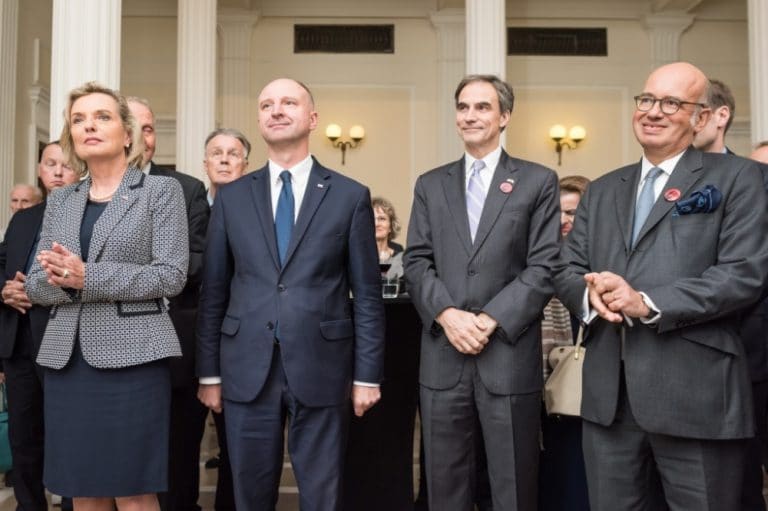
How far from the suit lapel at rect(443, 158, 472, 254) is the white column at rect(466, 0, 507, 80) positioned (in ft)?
15.1

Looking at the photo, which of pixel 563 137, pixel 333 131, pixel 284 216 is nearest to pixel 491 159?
pixel 284 216

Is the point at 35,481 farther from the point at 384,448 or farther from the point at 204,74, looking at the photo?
the point at 204,74

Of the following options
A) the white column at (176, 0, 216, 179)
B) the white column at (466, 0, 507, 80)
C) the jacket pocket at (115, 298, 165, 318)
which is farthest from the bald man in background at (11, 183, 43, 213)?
the white column at (466, 0, 507, 80)

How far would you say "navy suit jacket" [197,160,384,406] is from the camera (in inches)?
102

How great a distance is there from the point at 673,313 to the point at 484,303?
2.36ft

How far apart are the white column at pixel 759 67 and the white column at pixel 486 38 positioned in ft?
7.85

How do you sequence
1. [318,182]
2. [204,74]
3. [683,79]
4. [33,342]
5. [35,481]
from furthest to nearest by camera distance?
1. [204,74]
2. [35,481]
3. [33,342]
4. [318,182]
5. [683,79]

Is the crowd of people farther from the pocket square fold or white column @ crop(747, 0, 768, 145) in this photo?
white column @ crop(747, 0, 768, 145)

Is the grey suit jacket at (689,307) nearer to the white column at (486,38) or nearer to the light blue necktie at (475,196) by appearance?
the light blue necktie at (475,196)

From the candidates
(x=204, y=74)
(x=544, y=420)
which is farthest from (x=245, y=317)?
(x=204, y=74)

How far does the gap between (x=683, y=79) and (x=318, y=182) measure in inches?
49.6

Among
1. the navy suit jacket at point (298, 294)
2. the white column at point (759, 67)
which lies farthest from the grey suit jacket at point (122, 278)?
the white column at point (759, 67)

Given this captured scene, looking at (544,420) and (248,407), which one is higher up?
(248,407)

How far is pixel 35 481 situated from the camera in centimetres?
367
